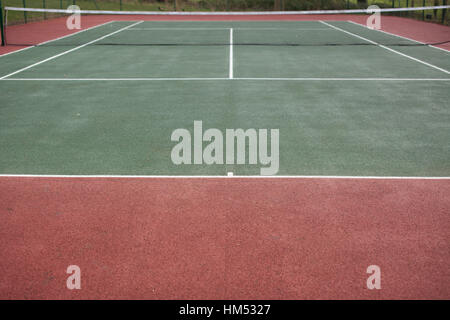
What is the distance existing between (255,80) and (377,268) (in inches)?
363

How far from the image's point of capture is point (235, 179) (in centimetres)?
689

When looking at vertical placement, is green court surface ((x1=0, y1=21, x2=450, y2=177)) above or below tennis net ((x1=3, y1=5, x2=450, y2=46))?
below

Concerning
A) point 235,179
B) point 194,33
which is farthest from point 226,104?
point 194,33

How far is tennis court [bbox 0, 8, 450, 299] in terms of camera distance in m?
4.81

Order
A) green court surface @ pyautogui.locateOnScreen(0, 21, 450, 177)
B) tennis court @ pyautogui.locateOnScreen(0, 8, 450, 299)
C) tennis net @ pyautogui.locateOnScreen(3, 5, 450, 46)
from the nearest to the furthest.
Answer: tennis court @ pyautogui.locateOnScreen(0, 8, 450, 299) < green court surface @ pyautogui.locateOnScreen(0, 21, 450, 177) < tennis net @ pyautogui.locateOnScreen(3, 5, 450, 46)

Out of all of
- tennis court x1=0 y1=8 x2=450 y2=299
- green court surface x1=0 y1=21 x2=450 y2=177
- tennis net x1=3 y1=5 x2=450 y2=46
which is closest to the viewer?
tennis court x1=0 y1=8 x2=450 y2=299

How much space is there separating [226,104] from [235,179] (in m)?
4.38

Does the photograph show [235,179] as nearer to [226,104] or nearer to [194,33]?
[226,104]

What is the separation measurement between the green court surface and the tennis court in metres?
0.05

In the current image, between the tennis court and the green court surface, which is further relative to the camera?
the green court surface

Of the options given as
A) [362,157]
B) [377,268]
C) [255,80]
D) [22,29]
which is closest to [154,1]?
[22,29]

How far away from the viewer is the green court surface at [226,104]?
301 inches

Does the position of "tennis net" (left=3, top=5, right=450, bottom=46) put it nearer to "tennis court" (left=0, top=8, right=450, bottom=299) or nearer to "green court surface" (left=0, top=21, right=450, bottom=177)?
"green court surface" (left=0, top=21, right=450, bottom=177)

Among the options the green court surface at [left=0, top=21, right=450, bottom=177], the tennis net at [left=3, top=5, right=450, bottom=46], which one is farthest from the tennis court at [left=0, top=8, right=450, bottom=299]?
the tennis net at [left=3, top=5, right=450, bottom=46]
